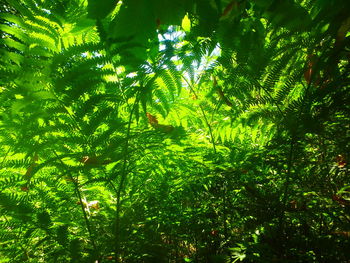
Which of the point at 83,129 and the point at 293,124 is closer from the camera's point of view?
the point at 293,124

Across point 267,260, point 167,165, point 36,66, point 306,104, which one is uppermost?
point 36,66

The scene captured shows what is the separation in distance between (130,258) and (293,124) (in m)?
1.03

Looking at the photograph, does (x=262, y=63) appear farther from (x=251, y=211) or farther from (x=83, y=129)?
(x=83, y=129)

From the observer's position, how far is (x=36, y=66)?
3.89 feet

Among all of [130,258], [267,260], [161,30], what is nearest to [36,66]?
[161,30]

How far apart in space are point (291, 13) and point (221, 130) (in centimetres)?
106

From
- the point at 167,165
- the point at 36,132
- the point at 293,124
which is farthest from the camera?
the point at 167,165

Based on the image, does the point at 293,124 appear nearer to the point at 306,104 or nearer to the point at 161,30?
the point at 306,104

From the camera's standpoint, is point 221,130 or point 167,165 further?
point 221,130

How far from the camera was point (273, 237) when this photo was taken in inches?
41.0

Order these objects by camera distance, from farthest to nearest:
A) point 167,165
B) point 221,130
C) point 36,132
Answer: point 221,130 → point 167,165 → point 36,132

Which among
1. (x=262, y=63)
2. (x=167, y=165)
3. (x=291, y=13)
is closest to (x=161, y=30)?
(x=291, y=13)

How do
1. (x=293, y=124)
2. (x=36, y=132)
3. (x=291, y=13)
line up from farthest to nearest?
(x=36, y=132), (x=293, y=124), (x=291, y=13)

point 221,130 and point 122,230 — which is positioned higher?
point 221,130
